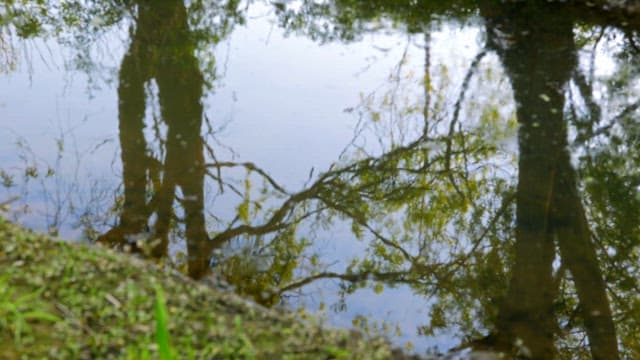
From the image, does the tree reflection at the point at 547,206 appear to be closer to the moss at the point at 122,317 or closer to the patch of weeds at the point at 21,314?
the moss at the point at 122,317

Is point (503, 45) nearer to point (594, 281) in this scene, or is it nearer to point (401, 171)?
point (401, 171)

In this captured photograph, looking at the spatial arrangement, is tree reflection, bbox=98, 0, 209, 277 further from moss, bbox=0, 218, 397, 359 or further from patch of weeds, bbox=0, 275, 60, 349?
patch of weeds, bbox=0, 275, 60, 349

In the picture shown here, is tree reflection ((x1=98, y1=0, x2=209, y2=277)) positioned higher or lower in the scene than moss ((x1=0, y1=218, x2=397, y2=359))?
higher

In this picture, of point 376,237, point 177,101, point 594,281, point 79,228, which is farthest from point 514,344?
point 177,101

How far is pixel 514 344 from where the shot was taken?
11.4ft

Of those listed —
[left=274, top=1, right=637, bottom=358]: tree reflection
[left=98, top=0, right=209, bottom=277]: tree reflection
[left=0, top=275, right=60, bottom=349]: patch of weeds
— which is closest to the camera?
[left=0, top=275, right=60, bottom=349]: patch of weeds

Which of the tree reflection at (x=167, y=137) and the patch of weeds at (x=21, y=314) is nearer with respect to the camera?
the patch of weeds at (x=21, y=314)

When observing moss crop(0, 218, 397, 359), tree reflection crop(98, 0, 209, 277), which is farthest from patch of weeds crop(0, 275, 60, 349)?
tree reflection crop(98, 0, 209, 277)

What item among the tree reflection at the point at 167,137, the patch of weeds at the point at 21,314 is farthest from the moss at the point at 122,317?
the tree reflection at the point at 167,137

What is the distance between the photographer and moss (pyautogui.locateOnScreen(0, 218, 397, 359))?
2871 mm

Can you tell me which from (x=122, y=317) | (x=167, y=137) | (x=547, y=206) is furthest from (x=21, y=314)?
(x=547, y=206)

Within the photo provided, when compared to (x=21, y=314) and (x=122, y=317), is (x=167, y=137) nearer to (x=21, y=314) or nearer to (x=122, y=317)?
(x=122, y=317)

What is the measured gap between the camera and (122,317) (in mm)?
3070

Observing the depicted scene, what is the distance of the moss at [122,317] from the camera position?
2.87 meters
